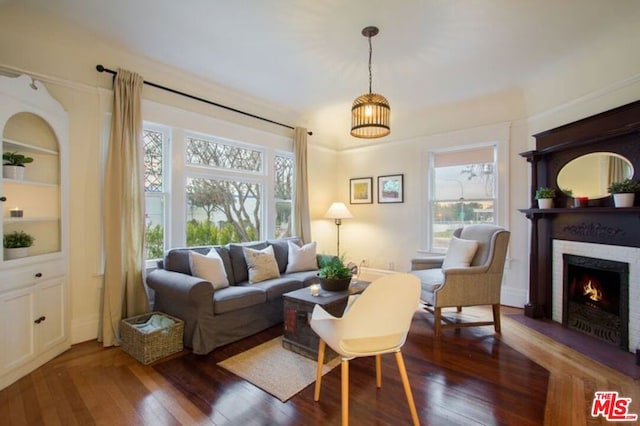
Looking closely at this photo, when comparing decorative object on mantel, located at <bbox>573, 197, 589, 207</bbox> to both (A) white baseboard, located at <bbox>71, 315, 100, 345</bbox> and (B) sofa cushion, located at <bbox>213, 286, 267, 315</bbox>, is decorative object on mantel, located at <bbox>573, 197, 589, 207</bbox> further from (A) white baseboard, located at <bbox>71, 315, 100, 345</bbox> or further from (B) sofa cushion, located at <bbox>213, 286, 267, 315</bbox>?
(A) white baseboard, located at <bbox>71, 315, 100, 345</bbox>

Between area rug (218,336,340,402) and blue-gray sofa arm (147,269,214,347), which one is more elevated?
blue-gray sofa arm (147,269,214,347)

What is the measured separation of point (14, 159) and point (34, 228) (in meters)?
0.59

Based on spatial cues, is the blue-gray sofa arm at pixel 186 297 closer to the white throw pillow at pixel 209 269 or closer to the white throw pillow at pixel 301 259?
the white throw pillow at pixel 209 269

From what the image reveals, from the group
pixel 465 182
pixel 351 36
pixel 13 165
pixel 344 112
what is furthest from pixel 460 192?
pixel 13 165

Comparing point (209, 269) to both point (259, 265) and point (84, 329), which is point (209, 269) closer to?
point (259, 265)

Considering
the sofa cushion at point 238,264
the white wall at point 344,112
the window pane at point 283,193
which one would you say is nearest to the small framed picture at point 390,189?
the white wall at point 344,112

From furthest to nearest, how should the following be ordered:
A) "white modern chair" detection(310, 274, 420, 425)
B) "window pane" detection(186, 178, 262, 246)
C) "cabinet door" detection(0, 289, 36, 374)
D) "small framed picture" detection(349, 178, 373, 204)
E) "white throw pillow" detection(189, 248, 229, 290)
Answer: "small framed picture" detection(349, 178, 373, 204) → "window pane" detection(186, 178, 262, 246) → "white throw pillow" detection(189, 248, 229, 290) → "cabinet door" detection(0, 289, 36, 374) → "white modern chair" detection(310, 274, 420, 425)

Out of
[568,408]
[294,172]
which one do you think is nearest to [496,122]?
[294,172]

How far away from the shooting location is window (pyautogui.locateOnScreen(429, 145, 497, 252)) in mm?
4180

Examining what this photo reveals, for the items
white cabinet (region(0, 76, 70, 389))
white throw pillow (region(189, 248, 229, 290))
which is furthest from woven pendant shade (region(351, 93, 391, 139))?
white cabinet (region(0, 76, 70, 389))

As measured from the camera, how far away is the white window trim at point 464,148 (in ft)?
13.0

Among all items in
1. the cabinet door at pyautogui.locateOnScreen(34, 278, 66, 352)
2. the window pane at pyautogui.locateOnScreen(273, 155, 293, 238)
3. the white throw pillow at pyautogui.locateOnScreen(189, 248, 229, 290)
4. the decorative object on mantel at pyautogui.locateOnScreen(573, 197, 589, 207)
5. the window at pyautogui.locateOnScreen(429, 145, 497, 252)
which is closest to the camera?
the cabinet door at pyautogui.locateOnScreen(34, 278, 66, 352)

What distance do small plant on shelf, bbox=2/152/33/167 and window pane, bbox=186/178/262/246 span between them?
148 cm

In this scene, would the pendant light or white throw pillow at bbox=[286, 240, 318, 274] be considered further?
white throw pillow at bbox=[286, 240, 318, 274]
